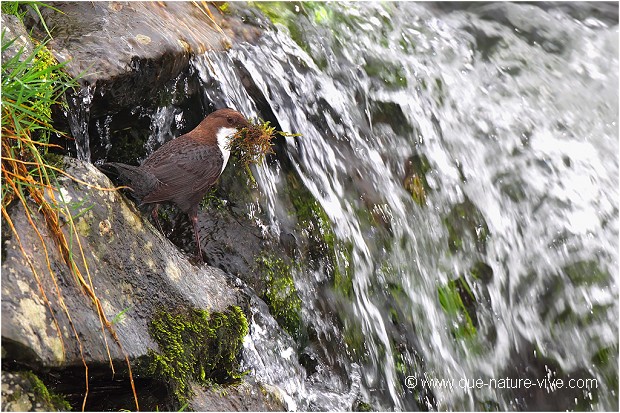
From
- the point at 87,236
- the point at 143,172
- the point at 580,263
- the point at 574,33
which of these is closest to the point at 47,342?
the point at 87,236

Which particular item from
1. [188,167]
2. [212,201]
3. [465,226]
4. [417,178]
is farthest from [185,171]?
[465,226]

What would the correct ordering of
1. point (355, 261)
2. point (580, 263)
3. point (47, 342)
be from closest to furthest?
point (47, 342), point (355, 261), point (580, 263)

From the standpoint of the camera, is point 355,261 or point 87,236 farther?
point 355,261

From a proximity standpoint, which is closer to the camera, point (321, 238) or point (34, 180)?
point (34, 180)

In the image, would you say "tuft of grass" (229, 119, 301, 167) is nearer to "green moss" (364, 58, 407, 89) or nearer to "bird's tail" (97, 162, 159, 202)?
"bird's tail" (97, 162, 159, 202)

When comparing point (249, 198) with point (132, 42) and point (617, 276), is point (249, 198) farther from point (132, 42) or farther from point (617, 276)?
point (617, 276)

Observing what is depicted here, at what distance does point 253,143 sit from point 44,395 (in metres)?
1.84

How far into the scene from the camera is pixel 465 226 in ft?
16.2

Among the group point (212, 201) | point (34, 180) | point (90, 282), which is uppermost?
point (34, 180)

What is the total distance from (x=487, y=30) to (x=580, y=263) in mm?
2510

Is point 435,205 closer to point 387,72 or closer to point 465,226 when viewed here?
point 465,226

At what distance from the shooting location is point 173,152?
3.41m

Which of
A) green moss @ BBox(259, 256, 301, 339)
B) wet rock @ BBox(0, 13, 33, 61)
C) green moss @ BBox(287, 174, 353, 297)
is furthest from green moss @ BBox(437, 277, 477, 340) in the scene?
wet rock @ BBox(0, 13, 33, 61)

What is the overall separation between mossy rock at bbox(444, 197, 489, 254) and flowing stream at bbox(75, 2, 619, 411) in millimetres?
13
